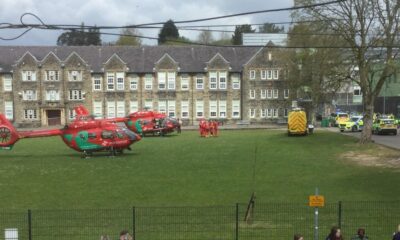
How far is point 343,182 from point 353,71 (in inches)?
765

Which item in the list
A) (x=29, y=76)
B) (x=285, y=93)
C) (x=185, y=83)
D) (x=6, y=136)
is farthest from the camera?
(x=285, y=93)

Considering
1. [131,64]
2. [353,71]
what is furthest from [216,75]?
[353,71]

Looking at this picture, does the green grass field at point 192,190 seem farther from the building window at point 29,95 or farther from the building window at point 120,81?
the building window at point 29,95

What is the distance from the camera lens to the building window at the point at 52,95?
81438mm

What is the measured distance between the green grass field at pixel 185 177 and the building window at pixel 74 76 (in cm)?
3896

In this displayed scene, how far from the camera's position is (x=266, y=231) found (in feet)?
58.1

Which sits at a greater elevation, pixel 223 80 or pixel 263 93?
pixel 223 80

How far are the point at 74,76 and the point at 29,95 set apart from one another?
24.6 feet

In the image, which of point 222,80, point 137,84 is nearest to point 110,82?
point 137,84

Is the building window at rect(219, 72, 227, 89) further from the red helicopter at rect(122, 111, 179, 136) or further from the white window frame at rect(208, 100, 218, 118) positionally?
the red helicopter at rect(122, 111, 179, 136)

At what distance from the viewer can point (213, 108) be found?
3305 inches

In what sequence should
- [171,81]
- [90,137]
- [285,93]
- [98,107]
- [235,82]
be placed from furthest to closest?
1. [235,82]
2. [285,93]
3. [171,81]
4. [98,107]
5. [90,137]

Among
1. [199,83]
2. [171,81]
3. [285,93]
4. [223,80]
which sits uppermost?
[223,80]

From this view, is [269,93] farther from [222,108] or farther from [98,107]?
[98,107]
